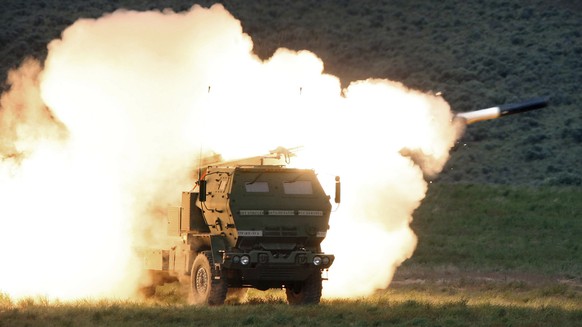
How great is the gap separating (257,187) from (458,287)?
9661mm

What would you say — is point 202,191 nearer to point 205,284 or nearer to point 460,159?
point 205,284

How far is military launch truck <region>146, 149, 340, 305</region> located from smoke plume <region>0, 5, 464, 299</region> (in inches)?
95.7

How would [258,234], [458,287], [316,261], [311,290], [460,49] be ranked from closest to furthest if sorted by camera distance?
[258,234] < [316,261] < [311,290] < [458,287] < [460,49]

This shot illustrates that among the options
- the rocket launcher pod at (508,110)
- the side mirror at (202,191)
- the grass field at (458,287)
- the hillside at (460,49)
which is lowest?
the grass field at (458,287)

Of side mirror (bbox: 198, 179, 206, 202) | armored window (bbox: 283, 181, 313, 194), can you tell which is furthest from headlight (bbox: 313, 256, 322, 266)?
side mirror (bbox: 198, 179, 206, 202)

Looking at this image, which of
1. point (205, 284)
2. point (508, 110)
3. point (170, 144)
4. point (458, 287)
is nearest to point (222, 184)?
point (205, 284)

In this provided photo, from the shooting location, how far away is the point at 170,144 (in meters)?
33.4

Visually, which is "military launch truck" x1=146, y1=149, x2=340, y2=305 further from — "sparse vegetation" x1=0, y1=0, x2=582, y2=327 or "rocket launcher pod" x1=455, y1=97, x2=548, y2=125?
"rocket launcher pod" x1=455, y1=97, x2=548, y2=125

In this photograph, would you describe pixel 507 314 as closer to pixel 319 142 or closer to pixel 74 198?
pixel 319 142

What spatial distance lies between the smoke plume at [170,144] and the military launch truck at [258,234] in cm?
243

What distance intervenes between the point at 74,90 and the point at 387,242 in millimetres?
8842

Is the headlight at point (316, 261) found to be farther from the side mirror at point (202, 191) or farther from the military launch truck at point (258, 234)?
the side mirror at point (202, 191)

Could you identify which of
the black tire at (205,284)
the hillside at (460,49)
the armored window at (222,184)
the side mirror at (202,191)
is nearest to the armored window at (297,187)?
the armored window at (222,184)

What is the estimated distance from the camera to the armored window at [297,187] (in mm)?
29562
